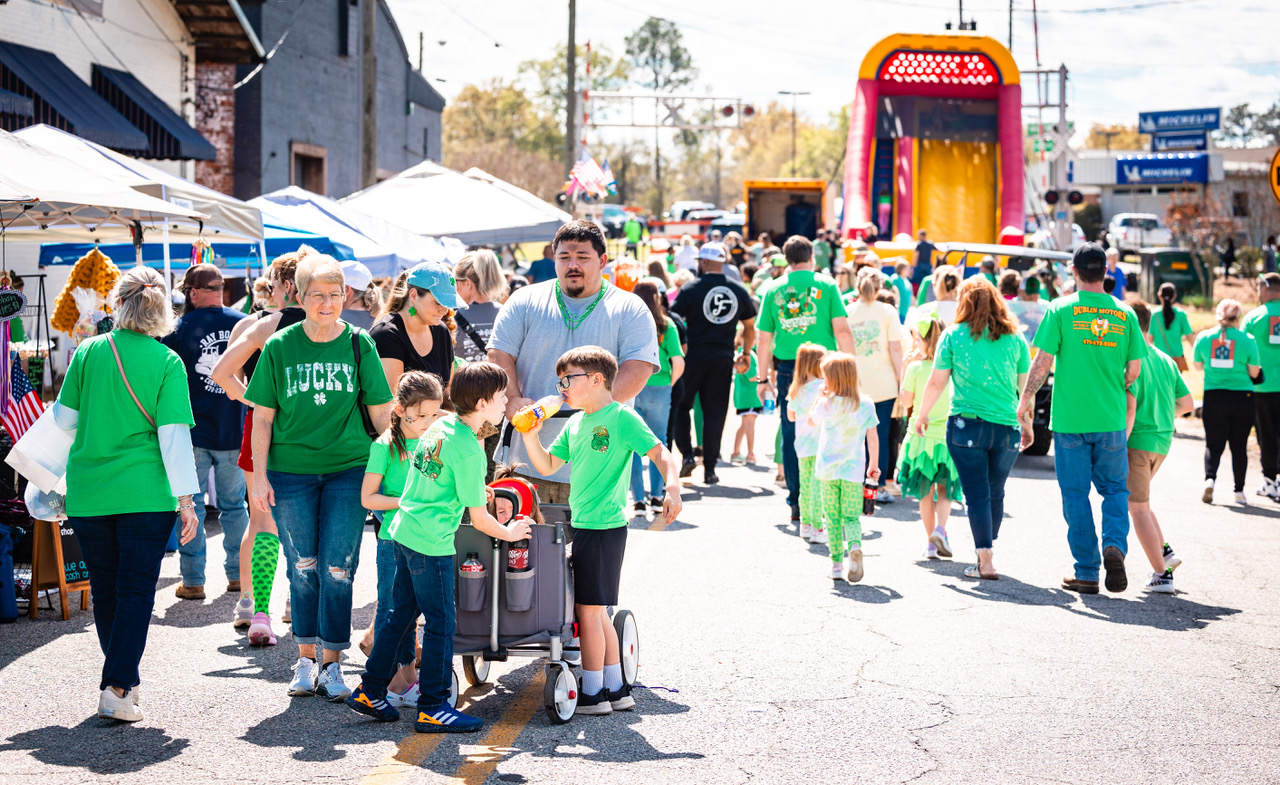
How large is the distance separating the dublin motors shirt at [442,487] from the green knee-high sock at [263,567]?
1.93 m

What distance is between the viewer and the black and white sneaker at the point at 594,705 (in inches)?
218

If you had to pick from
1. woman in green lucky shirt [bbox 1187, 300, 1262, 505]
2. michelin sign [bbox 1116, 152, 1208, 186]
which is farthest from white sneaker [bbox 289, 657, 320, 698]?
michelin sign [bbox 1116, 152, 1208, 186]

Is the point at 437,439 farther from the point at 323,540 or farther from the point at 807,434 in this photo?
the point at 807,434

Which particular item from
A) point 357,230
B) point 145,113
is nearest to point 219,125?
point 145,113

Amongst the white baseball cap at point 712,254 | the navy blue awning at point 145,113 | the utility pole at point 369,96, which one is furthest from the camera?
the utility pole at point 369,96

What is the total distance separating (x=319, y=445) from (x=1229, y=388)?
932 centimetres

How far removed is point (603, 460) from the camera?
18.0 ft

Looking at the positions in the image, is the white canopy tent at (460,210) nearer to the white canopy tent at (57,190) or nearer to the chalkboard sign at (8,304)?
the white canopy tent at (57,190)

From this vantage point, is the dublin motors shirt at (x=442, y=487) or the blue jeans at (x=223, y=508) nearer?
the dublin motors shirt at (x=442, y=487)

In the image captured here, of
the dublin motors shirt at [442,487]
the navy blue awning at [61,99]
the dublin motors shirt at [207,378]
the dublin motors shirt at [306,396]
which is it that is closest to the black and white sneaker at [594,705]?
the dublin motors shirt at [442,487]

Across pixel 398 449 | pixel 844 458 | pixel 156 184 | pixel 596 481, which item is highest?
pixel 156 184

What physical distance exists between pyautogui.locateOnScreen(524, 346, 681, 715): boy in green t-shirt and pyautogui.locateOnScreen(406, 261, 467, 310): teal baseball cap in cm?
92

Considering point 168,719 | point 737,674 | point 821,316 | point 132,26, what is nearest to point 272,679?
point 168,719

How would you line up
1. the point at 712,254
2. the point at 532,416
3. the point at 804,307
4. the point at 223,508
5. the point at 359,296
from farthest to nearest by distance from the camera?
the point at 712,254, the point at 804,307, the point at 223,508, the point at 359,296, the point at 532,416
